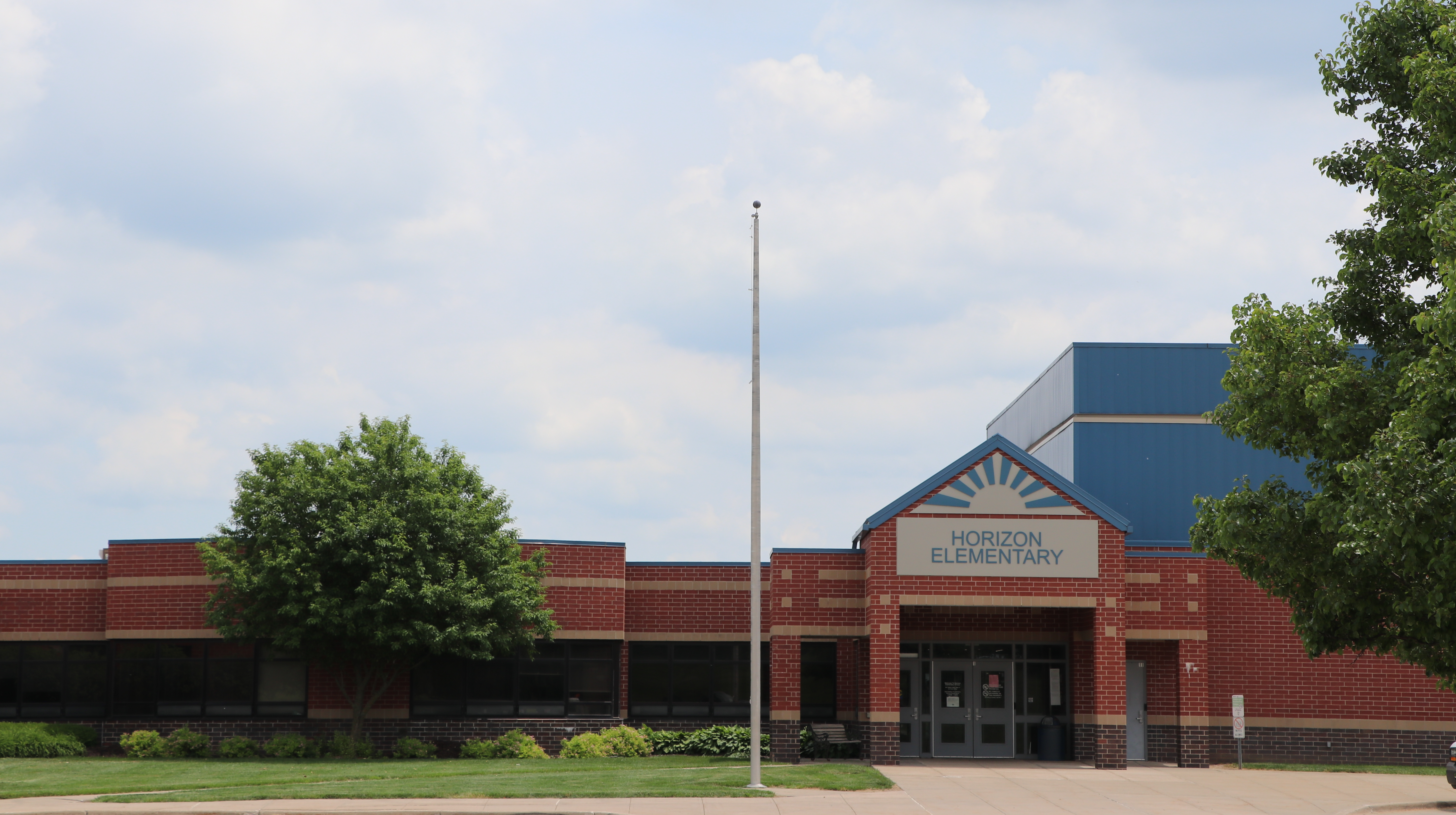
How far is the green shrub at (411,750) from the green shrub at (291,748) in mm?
1764

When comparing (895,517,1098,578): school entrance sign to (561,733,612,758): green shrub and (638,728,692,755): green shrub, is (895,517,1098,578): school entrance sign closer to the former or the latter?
(638,728,692,755): green shrub

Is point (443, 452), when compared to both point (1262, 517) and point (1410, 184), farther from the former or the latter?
point (1410, 184)

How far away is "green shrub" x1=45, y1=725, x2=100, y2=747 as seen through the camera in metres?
29.1

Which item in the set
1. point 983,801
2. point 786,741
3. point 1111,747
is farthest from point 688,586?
point 983,801

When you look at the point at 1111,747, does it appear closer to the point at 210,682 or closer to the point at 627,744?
the point at 627,744

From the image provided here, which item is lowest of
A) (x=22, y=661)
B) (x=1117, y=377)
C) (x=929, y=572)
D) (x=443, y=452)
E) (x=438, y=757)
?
(x=438, y=757)

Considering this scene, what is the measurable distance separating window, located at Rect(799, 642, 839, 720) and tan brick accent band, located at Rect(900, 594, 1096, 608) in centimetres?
507

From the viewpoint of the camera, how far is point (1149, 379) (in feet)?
112

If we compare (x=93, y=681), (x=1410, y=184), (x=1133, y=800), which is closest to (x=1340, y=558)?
(x=1410, y=184)

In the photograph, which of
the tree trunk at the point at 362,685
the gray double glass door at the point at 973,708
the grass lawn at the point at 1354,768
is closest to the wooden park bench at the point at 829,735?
the gray double glass door at the point at 973,708

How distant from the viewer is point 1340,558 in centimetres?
1627

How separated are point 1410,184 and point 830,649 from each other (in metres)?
18.6

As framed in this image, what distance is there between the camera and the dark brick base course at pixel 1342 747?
2788 centimetres

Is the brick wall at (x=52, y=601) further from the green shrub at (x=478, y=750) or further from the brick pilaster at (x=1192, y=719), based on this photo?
the brick pilaster at (x=1192, y=719)
